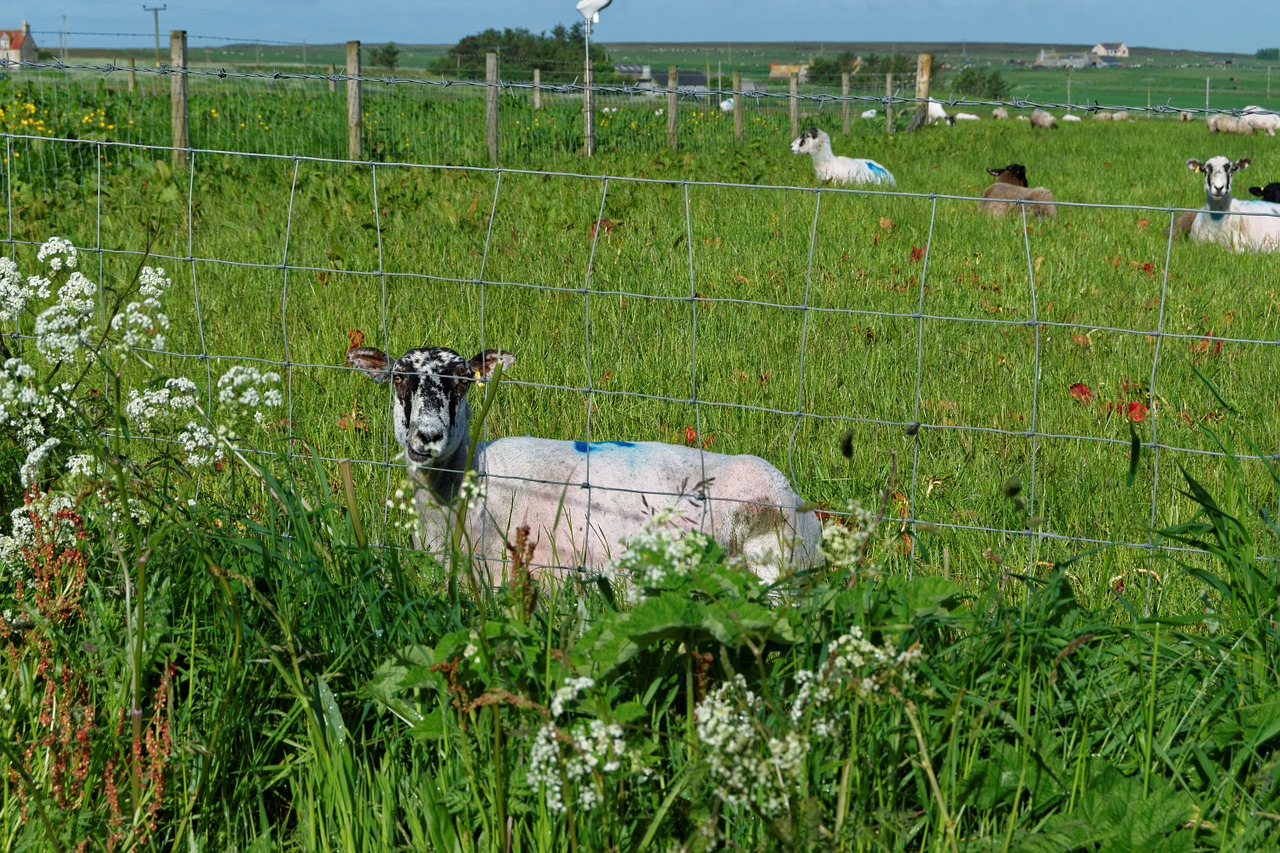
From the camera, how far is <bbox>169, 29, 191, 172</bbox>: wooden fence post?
A: 1205cm

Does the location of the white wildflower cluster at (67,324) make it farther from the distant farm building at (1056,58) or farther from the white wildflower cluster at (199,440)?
the distant farm building at (1056,58)

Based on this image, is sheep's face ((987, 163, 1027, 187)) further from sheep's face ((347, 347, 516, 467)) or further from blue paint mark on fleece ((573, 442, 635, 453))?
sheep's face ((347, 347, 516, 467))

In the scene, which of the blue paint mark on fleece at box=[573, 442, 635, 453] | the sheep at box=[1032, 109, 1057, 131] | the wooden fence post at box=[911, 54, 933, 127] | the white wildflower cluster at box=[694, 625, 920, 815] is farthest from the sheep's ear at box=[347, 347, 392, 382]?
the sheep at box=[1032, 109, 1057, 131]

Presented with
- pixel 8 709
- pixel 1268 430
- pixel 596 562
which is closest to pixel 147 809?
pixel 8 709

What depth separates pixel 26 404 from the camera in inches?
109

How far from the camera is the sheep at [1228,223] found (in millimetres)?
10125

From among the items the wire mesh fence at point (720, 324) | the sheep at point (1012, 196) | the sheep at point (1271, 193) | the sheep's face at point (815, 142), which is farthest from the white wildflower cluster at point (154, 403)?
the sheep's face at point (815, 142)

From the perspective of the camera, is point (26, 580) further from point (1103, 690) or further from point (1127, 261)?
point (1127, 261)

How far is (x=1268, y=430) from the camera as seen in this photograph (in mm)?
4688

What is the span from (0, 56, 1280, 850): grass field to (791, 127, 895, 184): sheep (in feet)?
25.2

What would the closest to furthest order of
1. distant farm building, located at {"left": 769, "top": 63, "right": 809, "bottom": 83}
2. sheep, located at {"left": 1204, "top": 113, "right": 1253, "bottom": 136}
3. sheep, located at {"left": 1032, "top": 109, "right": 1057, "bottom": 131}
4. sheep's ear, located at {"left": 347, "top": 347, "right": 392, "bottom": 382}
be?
sheep's ear, located at {"left": 347, "top": 347, "right": 392, "bottom": 382}
sheep, located at {"left": 1204, "top": 113, "right": 1253, "bottom": 136}
sheep, located at {"left": 1032, "top": 109, "right": 1057, "bottom": 131}
distant farm building, located at {"left": 769, "top": 63, "right": 809, "bottom": 83}

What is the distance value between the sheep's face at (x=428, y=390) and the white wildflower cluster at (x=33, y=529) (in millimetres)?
1092

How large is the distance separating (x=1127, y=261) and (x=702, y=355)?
435 centimetres

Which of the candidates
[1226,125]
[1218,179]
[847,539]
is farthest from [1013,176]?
[1226,125]
